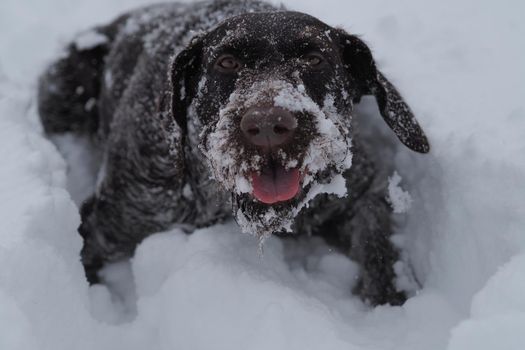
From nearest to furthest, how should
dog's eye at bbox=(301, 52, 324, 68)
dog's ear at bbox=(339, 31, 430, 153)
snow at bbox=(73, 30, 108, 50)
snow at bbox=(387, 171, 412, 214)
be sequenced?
dog's eye at bbox=(301, 52, 324, 68) < dog's ear at bbox=(339, 31, 430, 153) < snow at bbox=(387, 171, 412, 214) < snow at bbox=(73, 30, 108, 50)

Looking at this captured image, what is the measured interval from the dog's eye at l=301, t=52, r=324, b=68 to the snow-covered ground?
814mm

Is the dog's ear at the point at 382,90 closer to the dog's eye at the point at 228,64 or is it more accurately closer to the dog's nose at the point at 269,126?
the dog's eye at the point at 228,64

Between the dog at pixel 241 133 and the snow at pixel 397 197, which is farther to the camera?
the snow at pixel 397 197

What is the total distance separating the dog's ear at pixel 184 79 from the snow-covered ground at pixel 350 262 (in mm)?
733

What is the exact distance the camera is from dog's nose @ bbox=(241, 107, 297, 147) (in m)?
2.34

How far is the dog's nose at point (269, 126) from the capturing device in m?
2.34

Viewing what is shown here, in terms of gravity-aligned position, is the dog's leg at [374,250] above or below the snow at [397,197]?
below

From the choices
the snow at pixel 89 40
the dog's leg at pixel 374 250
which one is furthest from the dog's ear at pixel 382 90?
the snow at pixel 89 40

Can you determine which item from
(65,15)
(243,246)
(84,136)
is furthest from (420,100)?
(65,15)

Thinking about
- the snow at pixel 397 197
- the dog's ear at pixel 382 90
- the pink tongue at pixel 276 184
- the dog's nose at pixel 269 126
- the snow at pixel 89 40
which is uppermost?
the dog's ear at pixel 382 90

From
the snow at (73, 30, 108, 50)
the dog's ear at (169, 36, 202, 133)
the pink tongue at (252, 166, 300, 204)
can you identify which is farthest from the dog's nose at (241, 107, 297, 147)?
the snow at (73, 30, 108, 50)

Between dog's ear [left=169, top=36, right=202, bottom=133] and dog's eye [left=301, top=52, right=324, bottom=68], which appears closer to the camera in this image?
dog's eye [left=301, top=52, right=324, bottom=68]

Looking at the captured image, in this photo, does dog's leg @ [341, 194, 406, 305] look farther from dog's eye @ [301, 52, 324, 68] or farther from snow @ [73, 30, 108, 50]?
snow @ [73, 30, 108, 50]

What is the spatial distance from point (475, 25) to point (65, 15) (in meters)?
4.13
